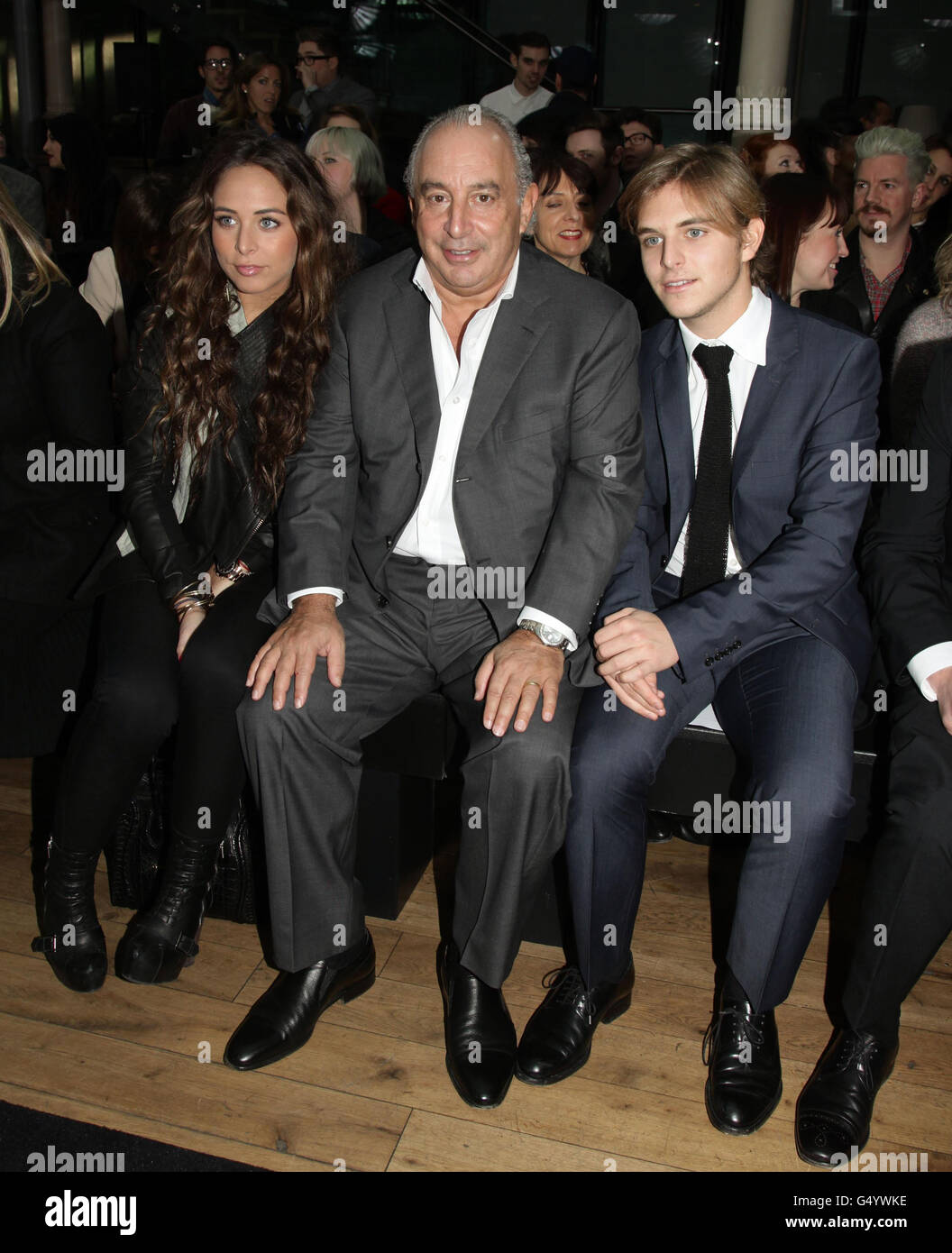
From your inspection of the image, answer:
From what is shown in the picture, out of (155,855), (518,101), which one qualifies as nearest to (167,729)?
(155,855)

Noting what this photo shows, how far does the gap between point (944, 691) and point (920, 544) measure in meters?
0.32

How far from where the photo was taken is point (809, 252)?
8.67ft

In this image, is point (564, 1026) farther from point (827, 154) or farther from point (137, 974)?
point (827, 154)

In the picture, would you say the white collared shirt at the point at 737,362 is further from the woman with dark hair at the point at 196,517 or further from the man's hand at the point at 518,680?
the woman with dark hair at the point at 196,517

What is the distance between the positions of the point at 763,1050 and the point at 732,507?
3.23ft

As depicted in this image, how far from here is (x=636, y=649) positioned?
6.22ft

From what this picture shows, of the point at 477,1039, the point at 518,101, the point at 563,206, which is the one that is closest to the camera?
the point at 477,1039

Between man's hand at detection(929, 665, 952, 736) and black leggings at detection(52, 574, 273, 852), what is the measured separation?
1.24 meters

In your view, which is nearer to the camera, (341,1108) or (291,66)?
(341,1108)

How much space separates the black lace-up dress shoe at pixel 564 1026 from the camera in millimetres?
1839

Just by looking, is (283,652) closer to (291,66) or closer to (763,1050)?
(763,1050)

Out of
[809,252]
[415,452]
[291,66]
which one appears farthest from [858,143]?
[291,66]

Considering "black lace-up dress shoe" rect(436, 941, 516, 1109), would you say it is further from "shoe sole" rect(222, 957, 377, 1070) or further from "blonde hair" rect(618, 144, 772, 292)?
"blonde hair" rect(618, 144, 772, 292)

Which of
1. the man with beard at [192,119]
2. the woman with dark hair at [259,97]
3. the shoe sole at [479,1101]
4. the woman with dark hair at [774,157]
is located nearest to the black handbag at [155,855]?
the shoe sole at [479,1101]
